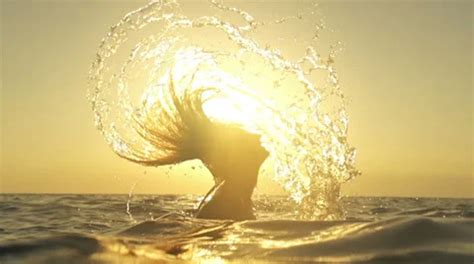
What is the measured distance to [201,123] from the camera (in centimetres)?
1143

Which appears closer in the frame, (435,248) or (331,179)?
(435,248)

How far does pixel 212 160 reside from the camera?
1145cm

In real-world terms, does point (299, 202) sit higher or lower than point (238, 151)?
lower

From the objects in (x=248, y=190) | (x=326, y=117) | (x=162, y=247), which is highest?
(x=326, y=117)

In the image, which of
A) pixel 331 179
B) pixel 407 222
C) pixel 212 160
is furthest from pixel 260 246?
pixel 331 179

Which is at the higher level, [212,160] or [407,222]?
[212,160]

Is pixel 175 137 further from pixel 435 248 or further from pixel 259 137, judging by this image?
pixel 435 248

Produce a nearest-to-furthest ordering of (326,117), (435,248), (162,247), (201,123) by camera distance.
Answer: (435,248)
(162,247)
(201,123)
(326,117)

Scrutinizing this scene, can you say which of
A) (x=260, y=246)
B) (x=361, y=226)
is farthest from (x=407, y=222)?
(x=260, y=246)

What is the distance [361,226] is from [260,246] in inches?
65.9

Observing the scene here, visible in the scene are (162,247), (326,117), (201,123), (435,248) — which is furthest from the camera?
(326,117)

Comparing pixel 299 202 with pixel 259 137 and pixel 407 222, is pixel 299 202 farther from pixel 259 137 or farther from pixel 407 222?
pixel 407 222

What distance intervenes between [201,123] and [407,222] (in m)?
4.27

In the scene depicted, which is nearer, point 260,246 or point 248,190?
point 260,246
